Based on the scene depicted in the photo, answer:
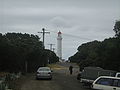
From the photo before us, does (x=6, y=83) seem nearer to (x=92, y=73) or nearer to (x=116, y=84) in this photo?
(x=92, y=73)

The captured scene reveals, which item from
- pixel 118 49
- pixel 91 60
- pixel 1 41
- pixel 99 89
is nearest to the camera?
pixel 99 89

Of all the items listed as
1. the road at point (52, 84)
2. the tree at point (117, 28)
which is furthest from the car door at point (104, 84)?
the tree at point (117, 28)

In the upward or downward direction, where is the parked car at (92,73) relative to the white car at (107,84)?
upward

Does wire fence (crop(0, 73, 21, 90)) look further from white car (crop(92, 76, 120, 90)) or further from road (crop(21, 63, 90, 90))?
white car (crop(92, 76, 120, 90))

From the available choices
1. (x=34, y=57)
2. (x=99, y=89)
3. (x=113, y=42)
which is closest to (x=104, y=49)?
(x=113, y=42)

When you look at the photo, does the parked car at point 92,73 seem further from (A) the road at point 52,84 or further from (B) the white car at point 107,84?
(B) the white car at point 107,84

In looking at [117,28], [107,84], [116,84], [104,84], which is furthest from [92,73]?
[117,28]

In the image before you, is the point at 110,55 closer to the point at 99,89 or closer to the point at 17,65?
the point at 17,65

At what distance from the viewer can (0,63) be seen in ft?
134

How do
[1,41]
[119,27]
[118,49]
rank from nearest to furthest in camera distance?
[1,41] < [118,49] < [119,27]

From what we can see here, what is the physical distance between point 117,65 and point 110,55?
1.52 meters

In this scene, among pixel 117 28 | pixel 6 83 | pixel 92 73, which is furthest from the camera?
pixel 117 28

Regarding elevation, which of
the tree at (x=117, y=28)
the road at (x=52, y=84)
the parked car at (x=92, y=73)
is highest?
the tree at (x=117, y=28)

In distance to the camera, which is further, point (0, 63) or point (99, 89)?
point (0, 63)
